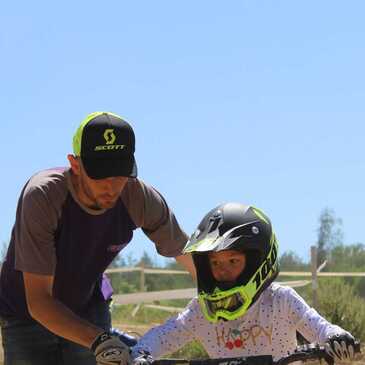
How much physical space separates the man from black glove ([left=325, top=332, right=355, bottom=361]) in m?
1.10

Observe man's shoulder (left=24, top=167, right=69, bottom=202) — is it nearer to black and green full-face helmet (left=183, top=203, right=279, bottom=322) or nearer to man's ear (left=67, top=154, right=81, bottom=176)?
man's ear (left=67, top=154, right=81, bottom=176)

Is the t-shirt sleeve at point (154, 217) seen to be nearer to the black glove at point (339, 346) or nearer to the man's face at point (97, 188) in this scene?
the man's face at point (97, 188)

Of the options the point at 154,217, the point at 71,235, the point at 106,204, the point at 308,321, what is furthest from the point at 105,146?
the point at 308,321

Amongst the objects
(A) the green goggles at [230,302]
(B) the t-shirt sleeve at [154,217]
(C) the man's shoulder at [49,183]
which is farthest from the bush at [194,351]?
(A) the green goggles at [230,302]

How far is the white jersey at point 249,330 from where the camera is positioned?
516 centimetres

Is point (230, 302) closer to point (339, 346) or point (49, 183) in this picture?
point (339, 346)

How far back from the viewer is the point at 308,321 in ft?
16.6

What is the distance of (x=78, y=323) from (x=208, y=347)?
2.22 ft

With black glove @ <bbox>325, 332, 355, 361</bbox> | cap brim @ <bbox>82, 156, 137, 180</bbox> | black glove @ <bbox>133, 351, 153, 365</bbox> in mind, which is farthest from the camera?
cap brim @ <bbox>82, 156, 137, 180</bbox>

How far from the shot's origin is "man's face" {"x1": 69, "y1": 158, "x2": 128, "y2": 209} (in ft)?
18.4

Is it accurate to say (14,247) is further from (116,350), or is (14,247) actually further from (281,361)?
(281,361)

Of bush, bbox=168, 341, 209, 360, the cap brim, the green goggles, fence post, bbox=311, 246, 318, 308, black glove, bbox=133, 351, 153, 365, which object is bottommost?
bush, bbox=168, 341, 209, 360

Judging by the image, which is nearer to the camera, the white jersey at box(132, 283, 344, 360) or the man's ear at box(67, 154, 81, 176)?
the white jersey at box(132, 283, 344, 360)

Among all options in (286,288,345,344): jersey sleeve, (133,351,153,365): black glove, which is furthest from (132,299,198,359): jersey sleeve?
(286,288,345,344): jersey sleeve
